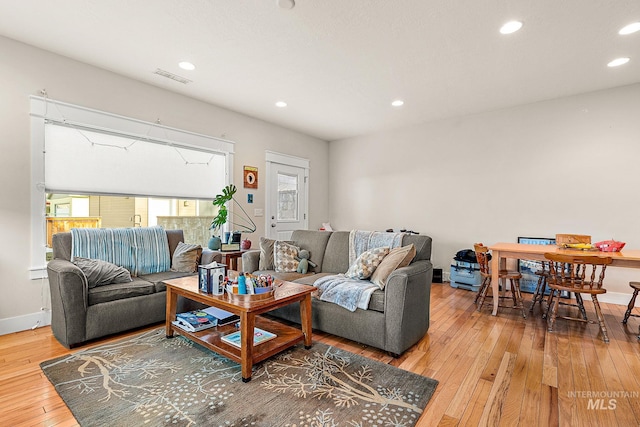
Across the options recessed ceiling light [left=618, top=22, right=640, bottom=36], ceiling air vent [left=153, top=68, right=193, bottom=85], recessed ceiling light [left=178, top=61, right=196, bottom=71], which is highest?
ceiling air vent [left=153, top=68, right=193, bottom=85]

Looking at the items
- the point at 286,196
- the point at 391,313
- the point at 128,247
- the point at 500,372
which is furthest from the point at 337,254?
the point at 286,196

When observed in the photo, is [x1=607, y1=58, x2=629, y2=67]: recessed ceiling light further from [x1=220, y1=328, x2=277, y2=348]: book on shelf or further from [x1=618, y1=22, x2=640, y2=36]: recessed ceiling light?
[x1=220, y1=328, x2=277, y2=348]: book on shelf

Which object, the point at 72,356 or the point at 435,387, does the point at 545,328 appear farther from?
the point at 72,356

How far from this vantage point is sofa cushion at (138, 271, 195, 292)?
2.96m

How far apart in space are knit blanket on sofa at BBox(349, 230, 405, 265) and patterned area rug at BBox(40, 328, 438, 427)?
1.10 m

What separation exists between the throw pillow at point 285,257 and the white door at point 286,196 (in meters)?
1.80

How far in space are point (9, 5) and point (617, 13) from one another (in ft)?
15.6

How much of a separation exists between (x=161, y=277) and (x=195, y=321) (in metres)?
0.93

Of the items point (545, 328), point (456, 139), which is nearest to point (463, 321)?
point (545, 328)

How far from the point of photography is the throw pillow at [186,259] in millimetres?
3369

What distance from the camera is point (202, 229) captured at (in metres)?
Result: 4.54

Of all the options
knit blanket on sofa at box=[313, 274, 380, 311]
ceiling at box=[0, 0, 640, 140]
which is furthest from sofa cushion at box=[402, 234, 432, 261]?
ceiling at box=[0, 0, 640, 140]

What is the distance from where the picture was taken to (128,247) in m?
3.19

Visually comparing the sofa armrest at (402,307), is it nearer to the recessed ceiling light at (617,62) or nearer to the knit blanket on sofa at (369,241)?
the knit blanket on sofa at (369,241)
